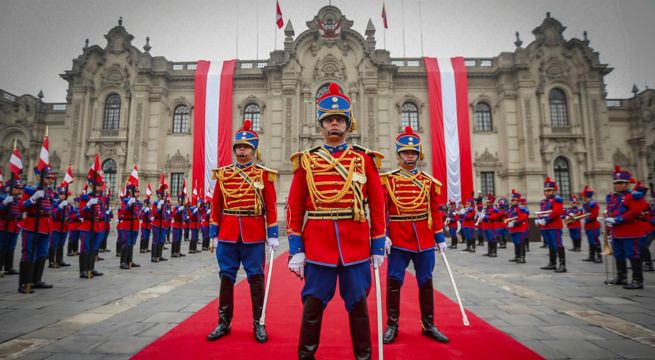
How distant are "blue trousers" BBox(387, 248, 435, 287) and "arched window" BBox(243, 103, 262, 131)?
21.7m

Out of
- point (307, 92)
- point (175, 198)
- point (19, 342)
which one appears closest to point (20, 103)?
point (175, 198)

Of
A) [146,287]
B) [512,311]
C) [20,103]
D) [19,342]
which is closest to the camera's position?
[19,342]

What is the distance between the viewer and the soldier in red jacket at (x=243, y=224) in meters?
3.60

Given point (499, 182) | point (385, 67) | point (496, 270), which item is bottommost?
point (496, 270)

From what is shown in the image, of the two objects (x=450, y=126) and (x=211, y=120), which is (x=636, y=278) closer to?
(x=450, y=126)

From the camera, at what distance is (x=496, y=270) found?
8.09 m

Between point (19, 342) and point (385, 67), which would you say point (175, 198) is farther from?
point (19, 342)

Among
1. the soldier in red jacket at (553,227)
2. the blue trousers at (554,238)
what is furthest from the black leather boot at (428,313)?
the blue trousers at (554,238)

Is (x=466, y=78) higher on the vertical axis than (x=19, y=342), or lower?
higher

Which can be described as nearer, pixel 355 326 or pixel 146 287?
pixel 355 326

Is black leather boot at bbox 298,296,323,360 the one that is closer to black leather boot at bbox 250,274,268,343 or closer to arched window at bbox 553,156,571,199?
black leather boot at bbox 250,274,268,343

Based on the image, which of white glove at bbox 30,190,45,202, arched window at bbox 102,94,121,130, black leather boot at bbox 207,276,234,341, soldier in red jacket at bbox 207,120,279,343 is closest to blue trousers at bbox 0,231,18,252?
white glove at bbox 30,190,45,202

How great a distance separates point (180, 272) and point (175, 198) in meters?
17.3

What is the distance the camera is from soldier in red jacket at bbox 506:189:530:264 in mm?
9516
